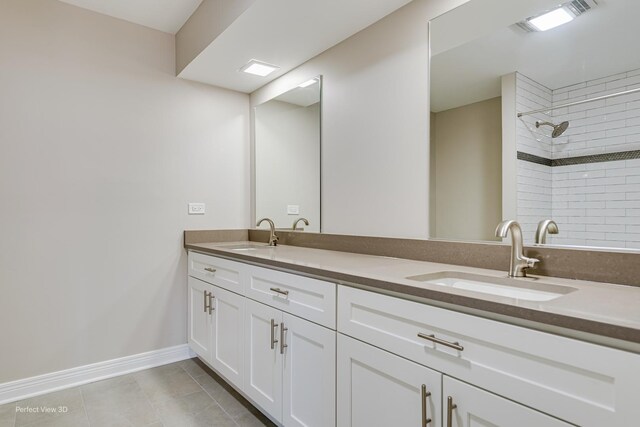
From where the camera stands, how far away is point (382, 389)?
48.6 inches

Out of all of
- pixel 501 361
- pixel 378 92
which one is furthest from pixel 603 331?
pixel 378 92

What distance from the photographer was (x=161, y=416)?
6.60ft

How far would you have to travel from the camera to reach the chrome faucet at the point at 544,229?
1.37m

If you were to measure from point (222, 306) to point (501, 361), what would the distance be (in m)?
1.70

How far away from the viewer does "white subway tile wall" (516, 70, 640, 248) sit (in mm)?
1197

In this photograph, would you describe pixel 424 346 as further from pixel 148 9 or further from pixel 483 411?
pixel 148 9

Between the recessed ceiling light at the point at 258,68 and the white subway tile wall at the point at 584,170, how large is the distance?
1745mm

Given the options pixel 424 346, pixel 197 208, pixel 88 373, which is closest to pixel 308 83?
pixel 197 208

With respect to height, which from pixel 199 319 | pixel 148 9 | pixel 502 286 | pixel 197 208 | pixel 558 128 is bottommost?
pixel 199 319

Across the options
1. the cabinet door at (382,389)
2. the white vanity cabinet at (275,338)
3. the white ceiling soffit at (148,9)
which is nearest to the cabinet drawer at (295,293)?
the white vanity cabinet at (275,338)

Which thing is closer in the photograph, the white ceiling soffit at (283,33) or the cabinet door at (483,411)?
the cabinet door at (483,411)

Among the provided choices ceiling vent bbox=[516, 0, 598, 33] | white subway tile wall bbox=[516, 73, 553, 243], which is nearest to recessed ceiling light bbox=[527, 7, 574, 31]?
ceiling vent bbox=[516, 0, 598, 33]

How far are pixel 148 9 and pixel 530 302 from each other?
280 cm

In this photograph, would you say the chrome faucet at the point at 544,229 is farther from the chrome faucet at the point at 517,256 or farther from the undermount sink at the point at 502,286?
the undermount sink at the point at 502,286
